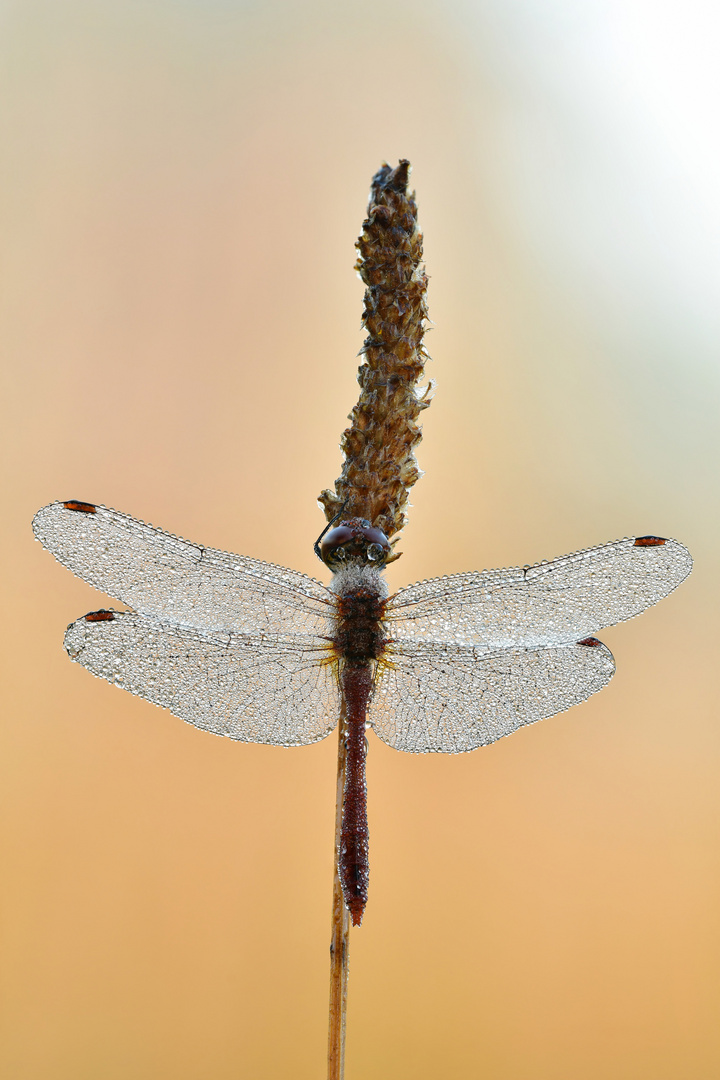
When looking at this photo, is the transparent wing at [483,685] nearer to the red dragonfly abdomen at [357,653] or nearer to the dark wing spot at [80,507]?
the red dragonfly abdomen at [357,653]

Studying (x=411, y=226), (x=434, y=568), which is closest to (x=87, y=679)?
(x=434, y=568)

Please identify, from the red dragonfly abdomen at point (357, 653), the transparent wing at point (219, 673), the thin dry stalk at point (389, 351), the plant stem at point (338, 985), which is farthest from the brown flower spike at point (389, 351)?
the plant stem at point (338, 985)

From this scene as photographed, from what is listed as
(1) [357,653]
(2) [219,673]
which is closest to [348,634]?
(1) [357,653]

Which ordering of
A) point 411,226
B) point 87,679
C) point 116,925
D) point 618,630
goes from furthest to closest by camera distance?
point 618,630, point 87,679, point 116,925, point 411,226

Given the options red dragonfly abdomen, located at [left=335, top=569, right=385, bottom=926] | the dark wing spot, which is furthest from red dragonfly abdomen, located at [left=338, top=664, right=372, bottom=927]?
the dark wing spot

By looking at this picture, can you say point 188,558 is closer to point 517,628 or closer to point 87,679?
point 517,628

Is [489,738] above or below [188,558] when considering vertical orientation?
below

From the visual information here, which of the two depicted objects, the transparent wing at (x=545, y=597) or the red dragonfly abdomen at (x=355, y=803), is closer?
the red dragonfly abdomen at (x=355, y=803)
